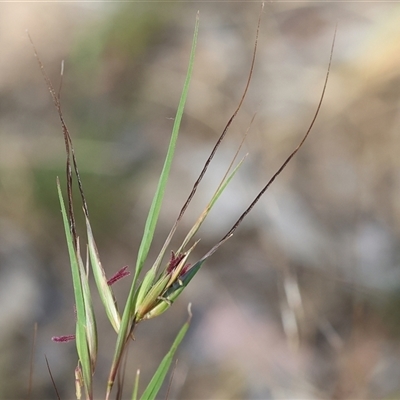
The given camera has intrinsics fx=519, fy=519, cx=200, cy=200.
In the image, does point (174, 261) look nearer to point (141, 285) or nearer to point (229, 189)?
point (141, 285)

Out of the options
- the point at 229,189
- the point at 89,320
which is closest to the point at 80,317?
the point at 89,320

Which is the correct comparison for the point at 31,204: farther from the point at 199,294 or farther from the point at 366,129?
the point at 366,129

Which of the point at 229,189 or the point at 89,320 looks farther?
the point at 229,189

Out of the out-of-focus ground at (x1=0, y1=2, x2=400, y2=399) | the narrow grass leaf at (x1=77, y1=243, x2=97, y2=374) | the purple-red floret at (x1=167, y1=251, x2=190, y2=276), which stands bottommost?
the out-of-focus ground at (x1=0, y1=2, x2=400, y2=399)

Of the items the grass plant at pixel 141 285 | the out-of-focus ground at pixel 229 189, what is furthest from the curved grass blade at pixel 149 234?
the out-of-focus ground at pixel 229 189

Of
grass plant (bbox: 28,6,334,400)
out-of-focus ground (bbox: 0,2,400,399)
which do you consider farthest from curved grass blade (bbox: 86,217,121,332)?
out-of-focus ground (bbox: 0,2,400,399)

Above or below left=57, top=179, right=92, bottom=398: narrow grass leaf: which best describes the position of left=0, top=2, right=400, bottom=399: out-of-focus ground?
below

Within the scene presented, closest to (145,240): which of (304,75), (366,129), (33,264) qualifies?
(33,264)

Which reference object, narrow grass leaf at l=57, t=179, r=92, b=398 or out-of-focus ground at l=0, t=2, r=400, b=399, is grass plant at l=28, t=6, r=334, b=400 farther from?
out-of-focus ground at l=0, t=2, r=400, b=399

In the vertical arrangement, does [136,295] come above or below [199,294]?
above
